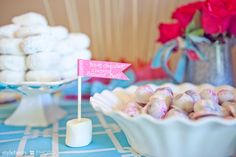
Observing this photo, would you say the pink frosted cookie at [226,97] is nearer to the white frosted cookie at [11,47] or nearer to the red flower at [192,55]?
the red flower at [192,55]

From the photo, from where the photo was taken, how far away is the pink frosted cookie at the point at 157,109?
0.42 meters

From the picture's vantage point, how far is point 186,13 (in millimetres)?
683

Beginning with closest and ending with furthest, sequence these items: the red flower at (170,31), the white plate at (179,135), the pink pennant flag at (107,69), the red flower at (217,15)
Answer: the white plate at (179,135) < the pink pennant flag at (107,69) < the red flower at (217,15) < the red flower at (170,31)

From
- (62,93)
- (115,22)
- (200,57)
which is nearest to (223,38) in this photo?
(200,57)

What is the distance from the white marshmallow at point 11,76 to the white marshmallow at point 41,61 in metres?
0.02

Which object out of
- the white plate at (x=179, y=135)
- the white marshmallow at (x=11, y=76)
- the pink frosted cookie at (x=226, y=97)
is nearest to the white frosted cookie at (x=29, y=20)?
the white marshmallow at (x=11, y=76)

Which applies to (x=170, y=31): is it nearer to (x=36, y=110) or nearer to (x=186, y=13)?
(x=186, y=13)

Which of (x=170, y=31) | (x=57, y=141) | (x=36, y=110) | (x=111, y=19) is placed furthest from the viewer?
(x=111, y=19)

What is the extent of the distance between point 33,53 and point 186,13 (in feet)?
1.10

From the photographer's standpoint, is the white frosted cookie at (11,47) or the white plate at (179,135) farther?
the white frosted cookie at (11,47)

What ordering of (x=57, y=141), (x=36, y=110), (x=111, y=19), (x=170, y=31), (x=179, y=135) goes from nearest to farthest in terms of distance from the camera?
(x=179, y=135)
(x=57, y=141)
(x=36, y=110)
(x=170, y=31)
(x=111, y=19)

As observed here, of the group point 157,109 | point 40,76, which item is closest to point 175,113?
point 157,109

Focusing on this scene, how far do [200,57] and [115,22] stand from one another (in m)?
0.26

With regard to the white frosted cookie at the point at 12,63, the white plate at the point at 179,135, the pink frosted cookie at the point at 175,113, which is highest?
the white frosted cookie at the point at 12,63
